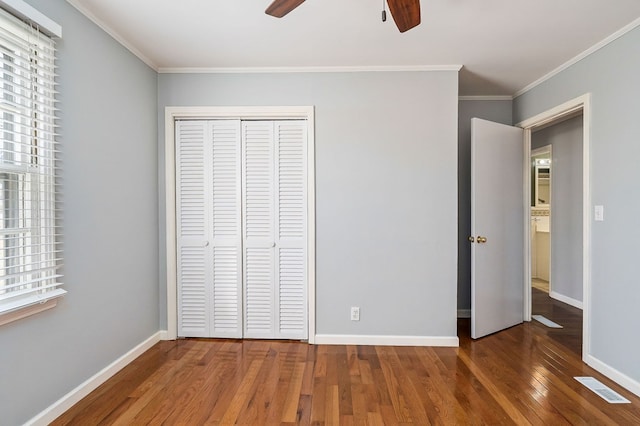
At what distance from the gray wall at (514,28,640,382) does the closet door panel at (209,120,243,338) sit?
2.93 meters

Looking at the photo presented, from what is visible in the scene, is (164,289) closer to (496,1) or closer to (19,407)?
(19,407)

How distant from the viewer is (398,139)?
2799 mm

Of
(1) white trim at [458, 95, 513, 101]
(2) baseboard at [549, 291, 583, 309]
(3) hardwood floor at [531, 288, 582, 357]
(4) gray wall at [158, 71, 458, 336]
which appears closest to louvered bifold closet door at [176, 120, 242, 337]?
(4) gray wall at [158, 71, 458, 336]

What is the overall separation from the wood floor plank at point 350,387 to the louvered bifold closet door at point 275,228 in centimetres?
27

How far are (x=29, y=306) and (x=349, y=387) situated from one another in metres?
1.95

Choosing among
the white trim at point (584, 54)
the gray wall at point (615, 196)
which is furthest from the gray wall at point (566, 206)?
the gray wall at point (615, 196)

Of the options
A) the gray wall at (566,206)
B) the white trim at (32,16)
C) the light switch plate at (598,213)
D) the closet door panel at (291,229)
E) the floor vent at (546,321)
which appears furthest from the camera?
the gray wall at (566,206)

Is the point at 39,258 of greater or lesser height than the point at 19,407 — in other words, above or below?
above

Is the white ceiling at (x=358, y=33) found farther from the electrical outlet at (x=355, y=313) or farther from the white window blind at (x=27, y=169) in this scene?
the electrical outlet at (x=355, y=313)

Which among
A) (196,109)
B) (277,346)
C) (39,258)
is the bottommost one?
(277,346)

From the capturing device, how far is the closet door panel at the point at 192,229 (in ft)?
9.57

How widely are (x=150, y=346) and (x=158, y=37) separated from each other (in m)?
2.57

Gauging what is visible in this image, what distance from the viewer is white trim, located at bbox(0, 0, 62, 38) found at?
5.15 feet

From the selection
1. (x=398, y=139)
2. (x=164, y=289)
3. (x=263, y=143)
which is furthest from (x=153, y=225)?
(x=398, y=139)
